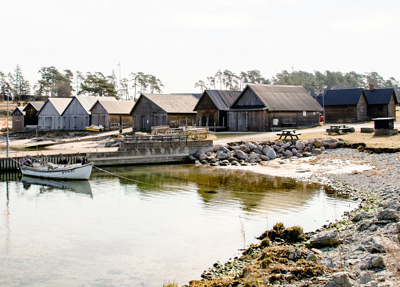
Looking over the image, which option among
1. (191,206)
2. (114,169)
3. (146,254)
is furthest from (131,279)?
(114,169)

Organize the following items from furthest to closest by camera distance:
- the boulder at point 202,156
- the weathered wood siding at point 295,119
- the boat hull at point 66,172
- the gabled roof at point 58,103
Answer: the gabled roof at point 58,103 < the weathered wood siding at point 295,119 < the boulder at point 202,156 < the boat hull at point 66,172

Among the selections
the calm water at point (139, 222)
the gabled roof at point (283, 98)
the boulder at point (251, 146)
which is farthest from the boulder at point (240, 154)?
the gabled roof at point (283, 98)

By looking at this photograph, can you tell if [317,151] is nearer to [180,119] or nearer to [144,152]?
[144,152]

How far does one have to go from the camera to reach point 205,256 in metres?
14.3

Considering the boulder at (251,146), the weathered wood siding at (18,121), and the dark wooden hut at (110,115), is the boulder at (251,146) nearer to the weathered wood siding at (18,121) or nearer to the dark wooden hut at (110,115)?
the dark wooden hut at (110,115)

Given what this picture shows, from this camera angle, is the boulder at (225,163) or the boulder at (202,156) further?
the boulder at (202,156)

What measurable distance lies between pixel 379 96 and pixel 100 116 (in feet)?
136

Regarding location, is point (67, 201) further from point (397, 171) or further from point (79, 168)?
point (397, 171)

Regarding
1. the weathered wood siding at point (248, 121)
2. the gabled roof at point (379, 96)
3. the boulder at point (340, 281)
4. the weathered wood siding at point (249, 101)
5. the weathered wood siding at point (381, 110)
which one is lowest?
the boulder at point (340, 281)

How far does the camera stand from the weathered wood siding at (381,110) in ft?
203

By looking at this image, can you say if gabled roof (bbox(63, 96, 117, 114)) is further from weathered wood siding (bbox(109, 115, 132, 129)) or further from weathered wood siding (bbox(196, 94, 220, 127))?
Answer: weathered wood siding (bbox(196, 94, 220, 127))

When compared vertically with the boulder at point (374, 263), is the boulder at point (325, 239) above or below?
below

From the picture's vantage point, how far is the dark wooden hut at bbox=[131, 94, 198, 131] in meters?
58.1

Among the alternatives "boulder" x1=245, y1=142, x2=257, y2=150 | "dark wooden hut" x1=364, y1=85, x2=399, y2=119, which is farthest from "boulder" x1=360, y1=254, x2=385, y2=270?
"dark wooden hut" x1=364, y1=85, x2=399, y2=119
